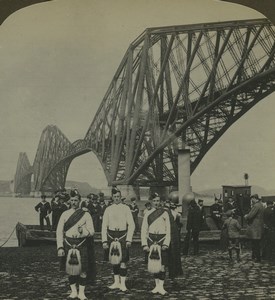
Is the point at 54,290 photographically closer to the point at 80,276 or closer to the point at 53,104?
the point at 80,276

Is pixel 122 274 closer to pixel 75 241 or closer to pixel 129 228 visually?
pixel 129 228

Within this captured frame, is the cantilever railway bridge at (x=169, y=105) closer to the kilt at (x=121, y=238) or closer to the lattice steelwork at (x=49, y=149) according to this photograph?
the lattice steelwork at (x=49, y=149)

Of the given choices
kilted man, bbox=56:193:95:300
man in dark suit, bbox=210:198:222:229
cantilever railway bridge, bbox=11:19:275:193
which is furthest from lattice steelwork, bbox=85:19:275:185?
kilted man, bbox=56:193:95:300

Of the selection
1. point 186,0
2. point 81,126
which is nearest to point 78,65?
point 81,126

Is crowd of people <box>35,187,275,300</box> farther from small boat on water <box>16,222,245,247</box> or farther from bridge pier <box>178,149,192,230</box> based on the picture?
small boat on water <box>16,222,245,247</box>

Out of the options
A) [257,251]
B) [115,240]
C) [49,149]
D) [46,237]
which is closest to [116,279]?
[115,240]

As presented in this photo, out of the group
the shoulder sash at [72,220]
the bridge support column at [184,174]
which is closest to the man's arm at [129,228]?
the shoulder sash at [72,220]
